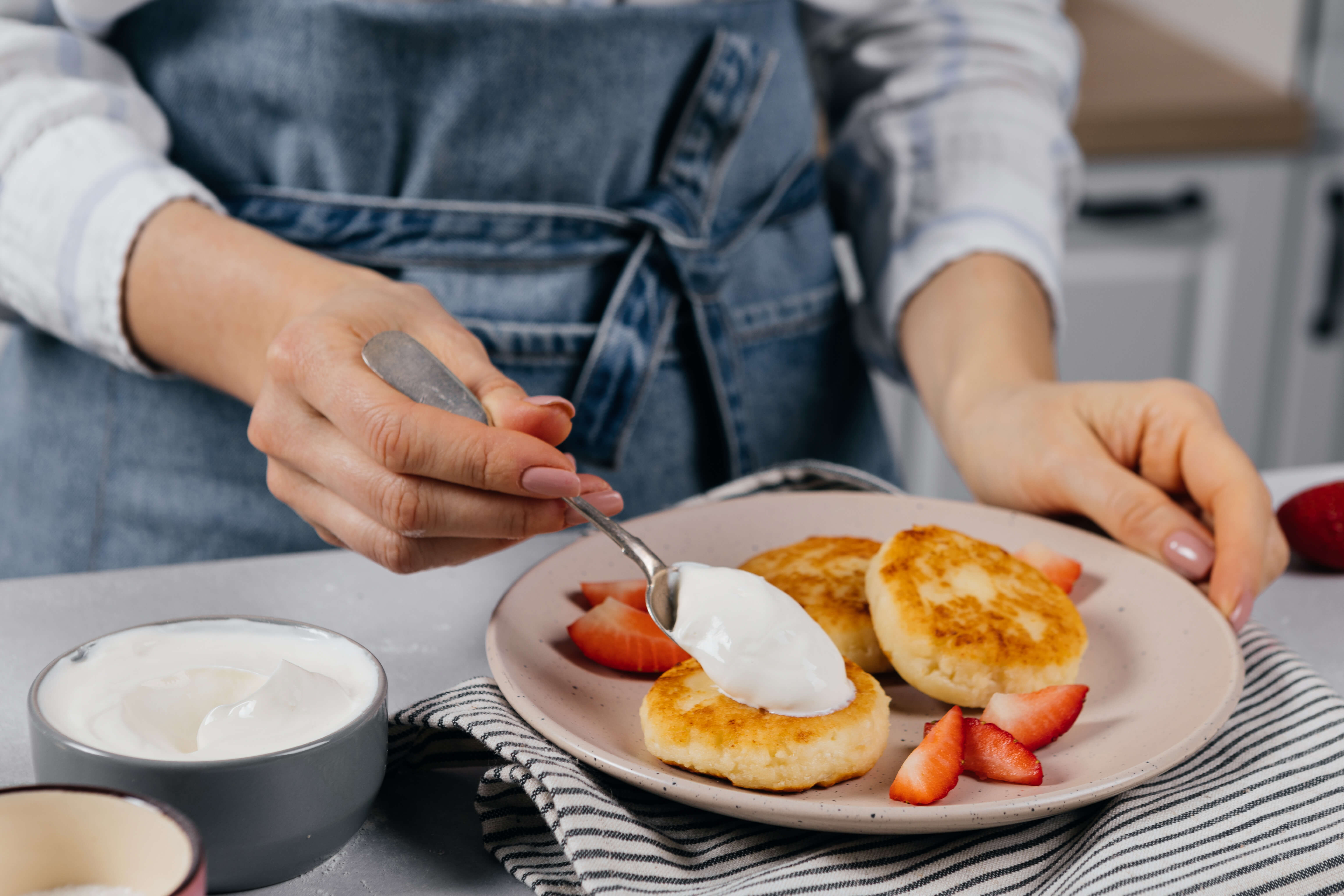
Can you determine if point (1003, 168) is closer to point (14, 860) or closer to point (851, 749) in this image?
point (851, 749)

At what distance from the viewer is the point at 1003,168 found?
1.23 meters

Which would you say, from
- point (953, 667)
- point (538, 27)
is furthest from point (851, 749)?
point (538, 27)

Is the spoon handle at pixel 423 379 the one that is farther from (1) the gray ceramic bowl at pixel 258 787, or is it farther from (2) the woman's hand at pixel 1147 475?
(2) the woman's hand at pixel 1147 475

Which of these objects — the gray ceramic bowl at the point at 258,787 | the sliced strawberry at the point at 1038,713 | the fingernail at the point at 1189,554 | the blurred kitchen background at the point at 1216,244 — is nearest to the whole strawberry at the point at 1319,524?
A: the fingernail at the point at 1189,554

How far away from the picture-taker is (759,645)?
0.62 metres

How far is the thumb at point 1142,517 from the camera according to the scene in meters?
0.84

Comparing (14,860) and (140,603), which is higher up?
(14,860)

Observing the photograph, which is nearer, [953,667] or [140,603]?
[953,667]

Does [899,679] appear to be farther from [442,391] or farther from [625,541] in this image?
[442,391]

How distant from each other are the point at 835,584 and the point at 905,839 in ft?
0.73

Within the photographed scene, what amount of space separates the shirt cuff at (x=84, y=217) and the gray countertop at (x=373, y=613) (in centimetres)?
21

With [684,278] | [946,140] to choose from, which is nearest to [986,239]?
[946,140]

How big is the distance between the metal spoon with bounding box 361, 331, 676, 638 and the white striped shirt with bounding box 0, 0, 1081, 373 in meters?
0.37

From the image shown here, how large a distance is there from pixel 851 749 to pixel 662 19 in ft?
2.50
